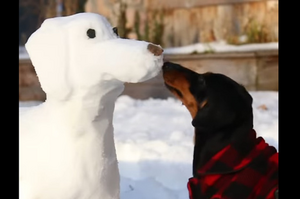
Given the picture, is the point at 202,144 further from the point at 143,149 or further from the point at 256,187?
the point at 143,149

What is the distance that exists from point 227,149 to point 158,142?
1.03 meters

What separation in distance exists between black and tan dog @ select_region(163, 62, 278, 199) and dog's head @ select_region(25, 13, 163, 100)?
263mm

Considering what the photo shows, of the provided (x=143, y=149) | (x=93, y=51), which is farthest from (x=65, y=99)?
(x=143, y=149)

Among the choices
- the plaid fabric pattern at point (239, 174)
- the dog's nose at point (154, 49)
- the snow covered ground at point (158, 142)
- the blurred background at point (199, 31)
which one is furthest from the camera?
the blurred background at point (199, 31)

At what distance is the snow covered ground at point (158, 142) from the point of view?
1.77 m

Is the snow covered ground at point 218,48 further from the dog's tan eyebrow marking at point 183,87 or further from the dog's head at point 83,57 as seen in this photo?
the dog's head at point 83,57

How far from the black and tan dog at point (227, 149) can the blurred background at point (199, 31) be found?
2178 mm

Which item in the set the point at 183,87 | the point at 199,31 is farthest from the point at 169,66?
the point at 199,31

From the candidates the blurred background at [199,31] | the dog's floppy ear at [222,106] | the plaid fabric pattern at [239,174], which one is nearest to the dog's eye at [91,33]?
the dog's floppy ear at [222,106]

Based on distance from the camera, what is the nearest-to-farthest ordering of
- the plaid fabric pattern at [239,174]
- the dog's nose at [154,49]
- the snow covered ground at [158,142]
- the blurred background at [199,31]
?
the dog's nose at [154,49] < the plaid fabric pattern at [239,174] < the snow covered ground at [158,142] < the blurred background at [199,31]

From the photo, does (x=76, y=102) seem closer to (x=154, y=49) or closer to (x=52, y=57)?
(x=52, y=57)

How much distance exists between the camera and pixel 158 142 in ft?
7.32

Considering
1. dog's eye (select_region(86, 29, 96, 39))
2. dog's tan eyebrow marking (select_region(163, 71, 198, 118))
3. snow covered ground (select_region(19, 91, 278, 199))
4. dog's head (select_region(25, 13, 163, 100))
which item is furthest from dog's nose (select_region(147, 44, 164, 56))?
snow covered ground (select_region(19, 91, 278, 199))

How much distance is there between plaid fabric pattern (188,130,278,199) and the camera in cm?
120
